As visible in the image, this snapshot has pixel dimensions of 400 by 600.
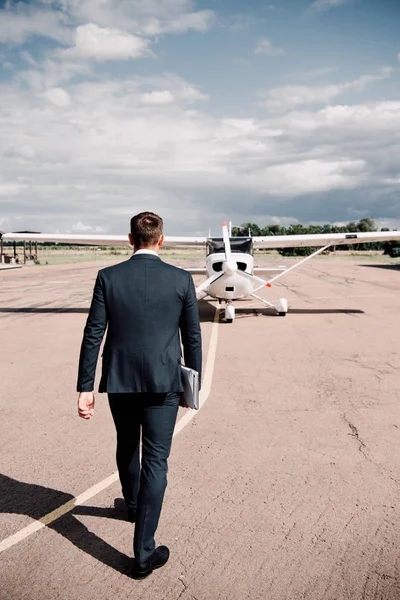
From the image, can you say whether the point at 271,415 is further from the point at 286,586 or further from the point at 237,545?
the point at 286,586

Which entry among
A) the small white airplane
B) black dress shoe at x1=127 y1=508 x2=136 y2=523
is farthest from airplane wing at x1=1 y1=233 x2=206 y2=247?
black dress shoe at x1=127 y1=508 x2=136 y2=523

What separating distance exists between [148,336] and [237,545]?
138 cm

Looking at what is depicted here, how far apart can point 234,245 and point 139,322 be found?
37.9 feet

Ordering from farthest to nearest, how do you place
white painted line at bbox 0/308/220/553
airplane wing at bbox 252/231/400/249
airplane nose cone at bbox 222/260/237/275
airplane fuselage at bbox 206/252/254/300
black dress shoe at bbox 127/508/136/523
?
1. airplane wing at bbox 252/231/400/249
2. airplane fuselage at bbox 206/252/254/300
3. airplane nose cone at bbox 222/260/237/275
4. black dress shoe at bbox 127/508/136/523
5. white painted line at bbox 0/308/220/553

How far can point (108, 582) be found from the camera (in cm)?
260

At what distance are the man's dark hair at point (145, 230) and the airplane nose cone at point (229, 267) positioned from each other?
928cm

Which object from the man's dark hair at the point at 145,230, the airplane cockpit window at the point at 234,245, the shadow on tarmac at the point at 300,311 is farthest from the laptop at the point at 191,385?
the airplane cockpit window at the point at 234,245

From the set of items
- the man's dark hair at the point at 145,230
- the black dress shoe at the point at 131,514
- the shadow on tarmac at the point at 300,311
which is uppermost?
the man's dark hair at the point at 145,230

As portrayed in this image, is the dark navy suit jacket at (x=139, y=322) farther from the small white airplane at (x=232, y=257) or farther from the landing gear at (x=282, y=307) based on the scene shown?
the landing gear at (x=282, y=307)

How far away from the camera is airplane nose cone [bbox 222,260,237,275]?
12031 millimetres

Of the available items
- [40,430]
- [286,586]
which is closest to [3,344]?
[40,430]

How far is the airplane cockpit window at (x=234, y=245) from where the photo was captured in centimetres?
1393

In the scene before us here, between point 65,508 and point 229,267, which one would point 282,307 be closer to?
point 229,267

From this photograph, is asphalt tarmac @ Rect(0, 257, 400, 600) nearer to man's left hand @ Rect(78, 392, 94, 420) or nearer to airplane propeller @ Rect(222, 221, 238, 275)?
man's left hand @ Rect(78, 392, 94, 420)
